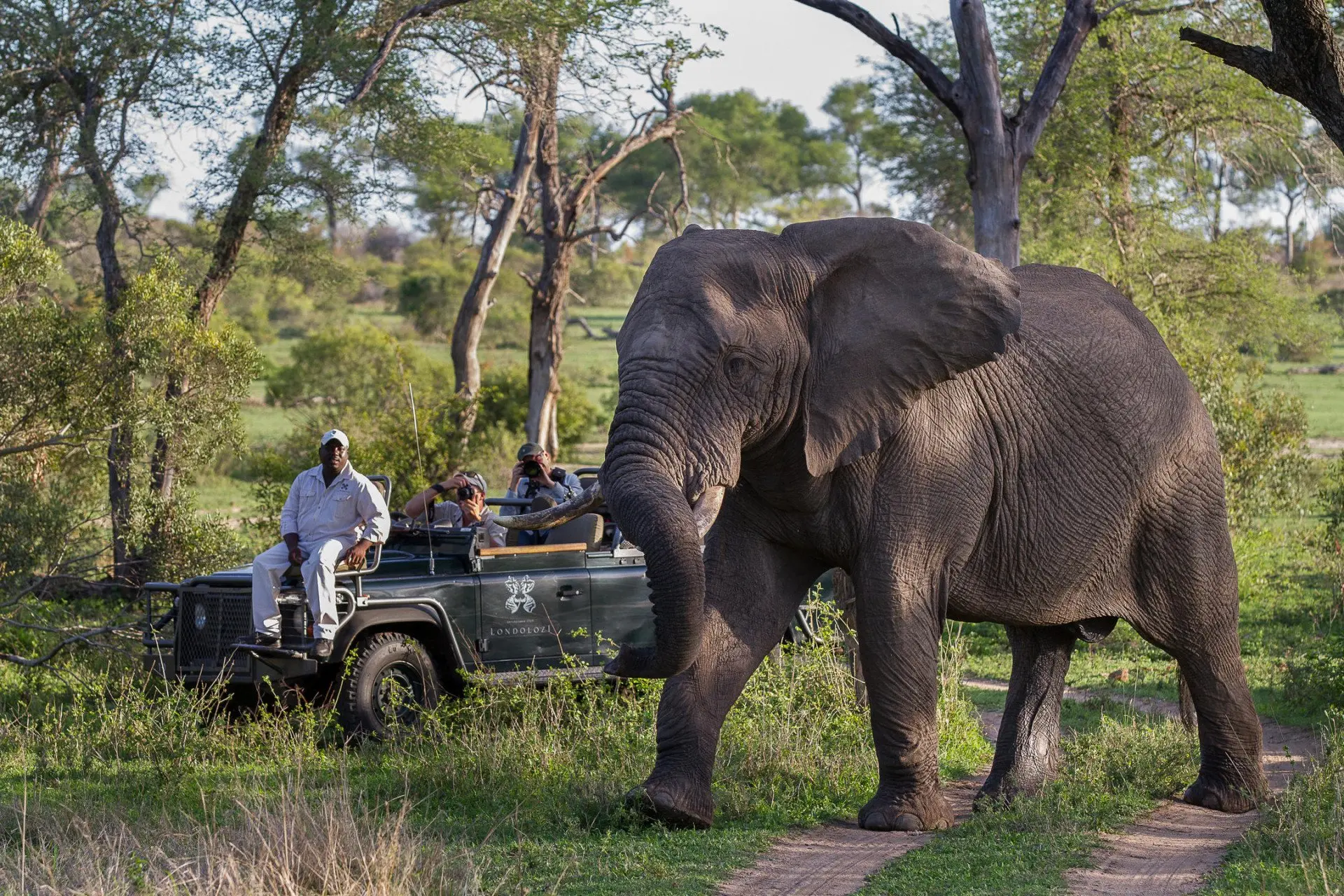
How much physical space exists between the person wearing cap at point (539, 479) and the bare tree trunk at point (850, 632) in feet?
7.02

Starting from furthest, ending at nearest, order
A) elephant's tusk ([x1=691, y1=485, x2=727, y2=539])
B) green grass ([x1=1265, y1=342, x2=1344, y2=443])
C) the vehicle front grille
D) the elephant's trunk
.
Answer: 1. green grass ([x1=1265, y1=342, x2=1344, y2=443])
2. the vehicle front grille
3. elephant's tusk ([x1=691, y1=485, x2=727, y2=539])
4. the elephant's trunk

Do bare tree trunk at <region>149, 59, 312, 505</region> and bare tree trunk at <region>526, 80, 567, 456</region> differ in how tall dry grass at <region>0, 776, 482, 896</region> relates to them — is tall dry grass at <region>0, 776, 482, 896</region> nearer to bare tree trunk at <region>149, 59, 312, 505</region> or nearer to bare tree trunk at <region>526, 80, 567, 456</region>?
bare tree trunk at <region>149, 59, 312, 505</region>

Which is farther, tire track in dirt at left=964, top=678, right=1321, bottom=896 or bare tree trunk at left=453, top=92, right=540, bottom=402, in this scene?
bare tree trunk at left=453, top=92, right=540, bottom=402

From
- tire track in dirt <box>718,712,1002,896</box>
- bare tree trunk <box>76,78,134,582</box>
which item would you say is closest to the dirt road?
tire track in dirt <box>718,712,1002,896</box>

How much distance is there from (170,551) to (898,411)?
863cm

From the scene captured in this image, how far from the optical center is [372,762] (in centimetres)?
902

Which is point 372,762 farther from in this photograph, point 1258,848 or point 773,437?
point 1258,848

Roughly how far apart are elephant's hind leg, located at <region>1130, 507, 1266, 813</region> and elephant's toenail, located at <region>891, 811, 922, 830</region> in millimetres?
1825

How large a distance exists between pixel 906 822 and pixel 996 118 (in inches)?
238

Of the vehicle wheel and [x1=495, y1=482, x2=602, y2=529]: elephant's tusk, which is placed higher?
[x1=495, y1=482, x2=602, y2=529]: elephant's tusk

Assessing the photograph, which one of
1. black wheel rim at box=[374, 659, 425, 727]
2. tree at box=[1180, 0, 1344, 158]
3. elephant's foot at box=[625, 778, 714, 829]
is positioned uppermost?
tree at box=[1180, 0, 1344, 158]

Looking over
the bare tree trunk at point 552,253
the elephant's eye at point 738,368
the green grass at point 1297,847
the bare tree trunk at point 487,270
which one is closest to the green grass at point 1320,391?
the bare tree trunk at point 552,253

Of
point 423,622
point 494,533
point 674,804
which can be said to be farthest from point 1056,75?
point 674,804

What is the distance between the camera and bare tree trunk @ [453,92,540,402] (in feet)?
66.6
